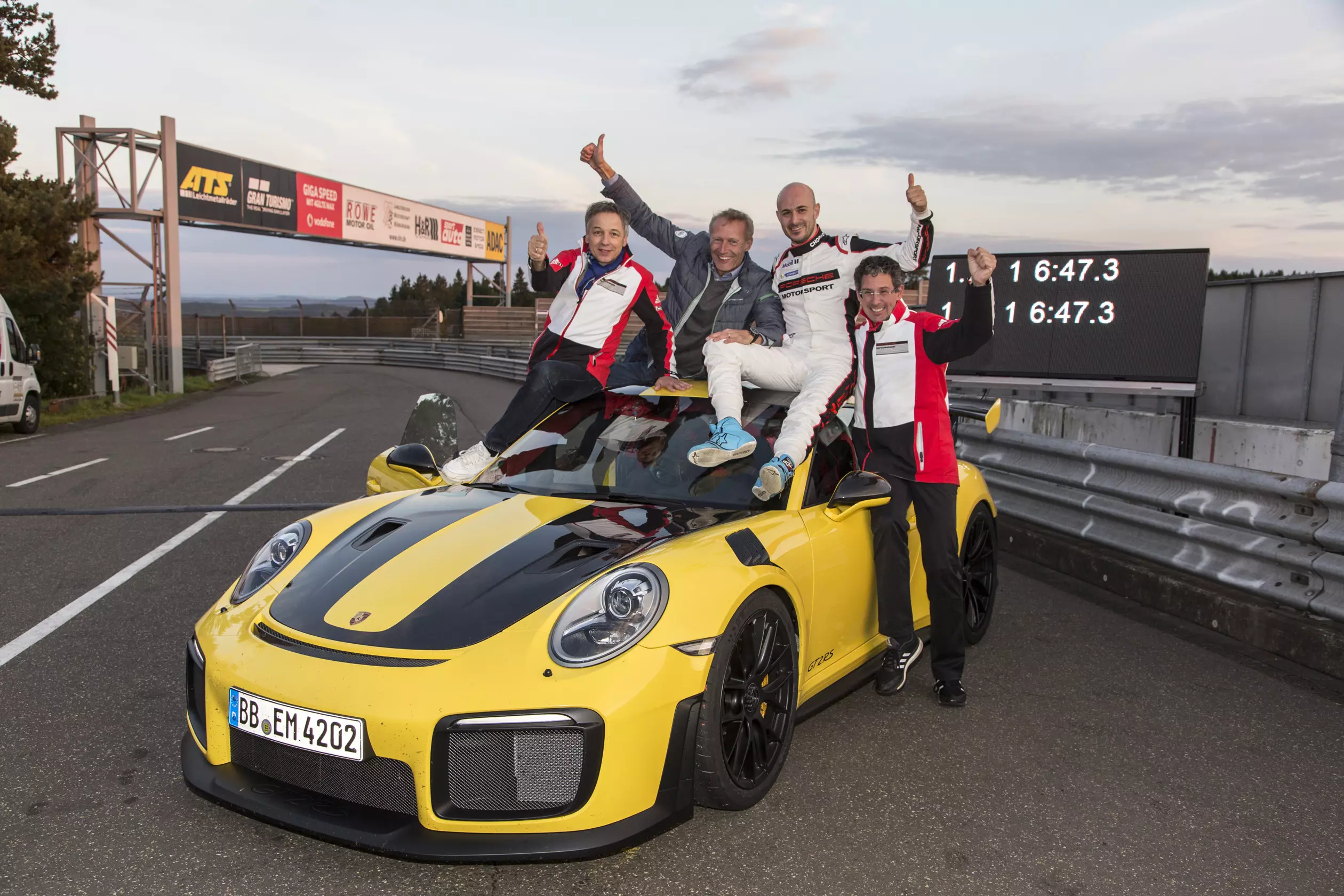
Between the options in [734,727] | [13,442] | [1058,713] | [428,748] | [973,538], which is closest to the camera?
[428,748]

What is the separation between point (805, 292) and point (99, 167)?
24180 millimetres

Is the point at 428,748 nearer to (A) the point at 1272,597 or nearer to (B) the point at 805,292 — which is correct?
(B) the point at 805,292

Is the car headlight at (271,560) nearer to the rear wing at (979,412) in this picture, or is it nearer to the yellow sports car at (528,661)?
the yellow sports car at (528,661)

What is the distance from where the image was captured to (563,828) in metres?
2.72

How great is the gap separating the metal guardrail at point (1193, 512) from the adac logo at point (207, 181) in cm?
2999

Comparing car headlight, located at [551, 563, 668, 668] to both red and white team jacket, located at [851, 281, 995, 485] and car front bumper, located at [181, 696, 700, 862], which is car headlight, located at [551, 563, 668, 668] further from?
red and white team jacket, located at [851, 281, 995, 485]

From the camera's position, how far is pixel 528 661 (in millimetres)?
2793

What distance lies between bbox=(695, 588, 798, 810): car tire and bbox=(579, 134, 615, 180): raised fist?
3.55 meters

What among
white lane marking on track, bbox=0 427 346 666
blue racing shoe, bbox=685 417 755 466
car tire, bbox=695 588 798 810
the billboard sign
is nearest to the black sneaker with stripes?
car tire, bbox=695 588 798 810

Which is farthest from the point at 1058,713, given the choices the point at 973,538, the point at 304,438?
the point at 304,438

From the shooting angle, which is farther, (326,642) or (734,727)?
(734,727)

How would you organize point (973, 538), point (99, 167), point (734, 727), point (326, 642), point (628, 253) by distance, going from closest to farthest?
point (326, 642)
point (734, 727)
point (973, 538)
point (628, 253)
point (99, 167)

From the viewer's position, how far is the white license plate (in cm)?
271

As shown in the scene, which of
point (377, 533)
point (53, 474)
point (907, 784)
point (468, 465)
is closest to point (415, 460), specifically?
point (468, 465)
